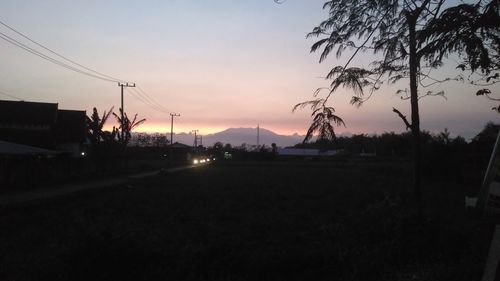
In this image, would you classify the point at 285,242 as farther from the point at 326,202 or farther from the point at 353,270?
the point at 326,202

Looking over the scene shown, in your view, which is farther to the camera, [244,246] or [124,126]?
[124,126]

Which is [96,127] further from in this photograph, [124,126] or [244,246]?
[244,246]

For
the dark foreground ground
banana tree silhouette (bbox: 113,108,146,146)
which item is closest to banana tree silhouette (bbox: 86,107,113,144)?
banana tree silhouette (bbox: 113,108,146,146)

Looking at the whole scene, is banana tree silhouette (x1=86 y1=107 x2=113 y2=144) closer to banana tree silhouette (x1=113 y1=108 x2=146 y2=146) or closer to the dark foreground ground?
banana tree silhouette (x1=113 y1=108 x2=146 y2=146)

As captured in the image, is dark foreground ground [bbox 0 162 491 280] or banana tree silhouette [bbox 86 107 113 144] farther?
banana tree silhouette [bbox 86 107 113 144]

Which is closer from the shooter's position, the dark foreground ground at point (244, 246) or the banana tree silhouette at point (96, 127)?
the dark foreground ground at point (244, 246)

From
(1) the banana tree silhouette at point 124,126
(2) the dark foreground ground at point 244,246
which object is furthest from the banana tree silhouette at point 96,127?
(2) the dark foreground ground at point 244,246

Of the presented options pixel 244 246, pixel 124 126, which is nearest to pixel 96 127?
pixel 124 126

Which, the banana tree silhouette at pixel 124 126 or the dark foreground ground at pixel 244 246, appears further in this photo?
the banana tree silhouette at pixel 124 126

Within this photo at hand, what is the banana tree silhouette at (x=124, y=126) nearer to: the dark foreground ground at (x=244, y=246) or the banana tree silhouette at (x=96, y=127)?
the banana tree silhouette at (x=96, y=127)

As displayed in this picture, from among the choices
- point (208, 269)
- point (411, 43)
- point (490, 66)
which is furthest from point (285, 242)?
point (490, 66)

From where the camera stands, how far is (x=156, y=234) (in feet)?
39.9

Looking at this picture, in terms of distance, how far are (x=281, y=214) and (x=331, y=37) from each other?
9975mm

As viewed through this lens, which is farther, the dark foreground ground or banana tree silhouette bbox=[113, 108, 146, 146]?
banana tree silhouette bbox=[113, 108, 146, 146]
